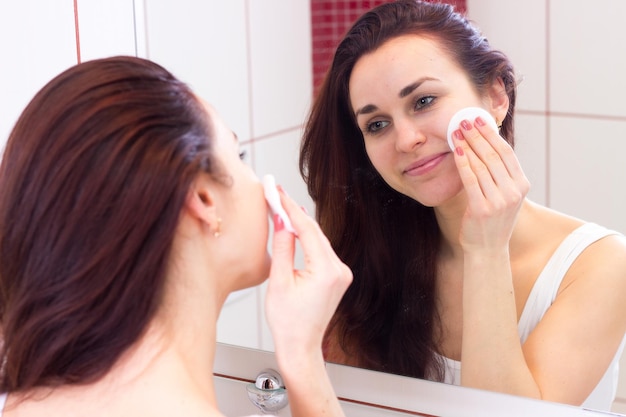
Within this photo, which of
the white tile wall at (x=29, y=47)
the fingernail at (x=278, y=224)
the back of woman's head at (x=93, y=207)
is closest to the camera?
the back of woman's head at (x=93, y=207)

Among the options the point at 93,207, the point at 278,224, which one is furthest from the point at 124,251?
the point at 278,224

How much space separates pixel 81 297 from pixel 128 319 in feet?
0.12

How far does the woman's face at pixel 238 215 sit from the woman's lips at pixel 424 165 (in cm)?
18

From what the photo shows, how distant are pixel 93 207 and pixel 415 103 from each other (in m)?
0.34

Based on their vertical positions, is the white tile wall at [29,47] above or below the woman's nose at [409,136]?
above

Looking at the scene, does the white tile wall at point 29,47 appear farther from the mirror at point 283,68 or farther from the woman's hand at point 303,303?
the woman's hand at point 303,303

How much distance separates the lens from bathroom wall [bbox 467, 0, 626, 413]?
0.79 m

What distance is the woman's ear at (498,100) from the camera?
822 mm

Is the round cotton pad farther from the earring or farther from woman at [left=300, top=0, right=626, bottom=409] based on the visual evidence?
the earring

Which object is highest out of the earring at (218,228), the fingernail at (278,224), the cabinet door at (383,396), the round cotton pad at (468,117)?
the round cotton pad at (468,117)

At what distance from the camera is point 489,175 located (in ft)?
2.66

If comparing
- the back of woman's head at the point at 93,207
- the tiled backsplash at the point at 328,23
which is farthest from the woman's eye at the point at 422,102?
the back of woman's head at the point at 93,207

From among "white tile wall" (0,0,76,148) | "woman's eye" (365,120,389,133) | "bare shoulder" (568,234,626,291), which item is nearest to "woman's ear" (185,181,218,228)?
"woman's eye" (365,120,389,133)

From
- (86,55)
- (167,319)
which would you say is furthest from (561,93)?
(86,55)
